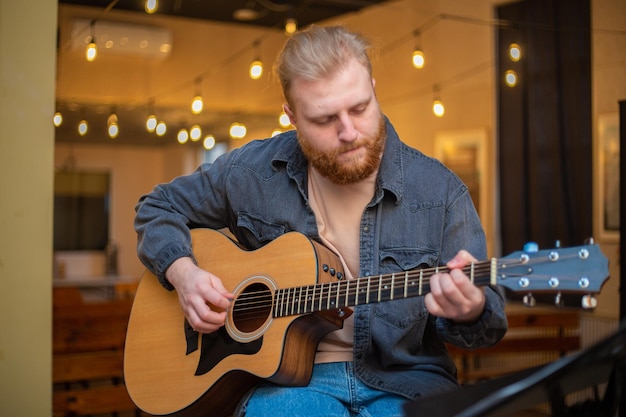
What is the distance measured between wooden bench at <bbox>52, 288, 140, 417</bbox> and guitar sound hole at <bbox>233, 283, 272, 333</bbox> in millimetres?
1558

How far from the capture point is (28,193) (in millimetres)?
2465

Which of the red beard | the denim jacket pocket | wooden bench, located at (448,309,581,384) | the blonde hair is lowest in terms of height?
wooden bench, located at (448,309,581,384)

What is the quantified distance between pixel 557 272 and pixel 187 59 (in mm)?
8712

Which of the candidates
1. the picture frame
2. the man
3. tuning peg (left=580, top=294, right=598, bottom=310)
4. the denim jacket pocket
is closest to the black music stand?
tuning peg (left=580, top=294, right=598, bottom=310)

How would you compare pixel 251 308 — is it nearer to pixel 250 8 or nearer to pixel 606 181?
pixel 606 181

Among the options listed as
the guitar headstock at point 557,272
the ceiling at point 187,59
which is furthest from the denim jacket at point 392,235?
the ceiling at point 187,59

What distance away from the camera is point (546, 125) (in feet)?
19.6

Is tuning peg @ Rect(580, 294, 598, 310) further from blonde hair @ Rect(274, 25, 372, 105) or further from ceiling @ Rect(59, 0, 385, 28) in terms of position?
ceiling @ Rect(59, 0, 385, 28)

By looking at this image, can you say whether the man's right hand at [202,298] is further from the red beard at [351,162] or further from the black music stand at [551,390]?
the black music stand at [551,390]

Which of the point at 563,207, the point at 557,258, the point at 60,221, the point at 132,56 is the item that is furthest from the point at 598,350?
the point at 60,221

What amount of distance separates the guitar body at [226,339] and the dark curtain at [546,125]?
3.88 m

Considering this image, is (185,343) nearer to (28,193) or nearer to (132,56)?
(28,193)

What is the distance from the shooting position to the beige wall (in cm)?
243

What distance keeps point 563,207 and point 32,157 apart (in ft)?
14.8
